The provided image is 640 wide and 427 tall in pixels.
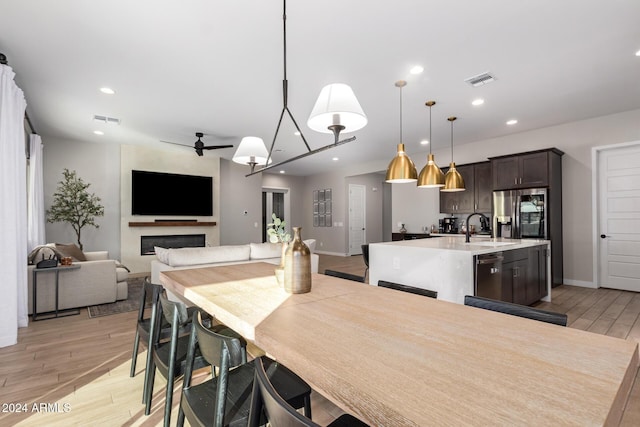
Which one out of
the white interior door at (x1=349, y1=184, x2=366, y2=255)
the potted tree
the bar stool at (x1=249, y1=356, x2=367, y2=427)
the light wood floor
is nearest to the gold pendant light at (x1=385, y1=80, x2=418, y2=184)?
the light wood floor

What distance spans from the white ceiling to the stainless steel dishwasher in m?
1.98

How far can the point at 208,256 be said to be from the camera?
3801mm

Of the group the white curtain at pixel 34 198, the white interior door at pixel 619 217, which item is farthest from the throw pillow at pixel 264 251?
the white interior door at pixel 619 217

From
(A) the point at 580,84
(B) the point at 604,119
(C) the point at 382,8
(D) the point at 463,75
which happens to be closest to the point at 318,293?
(C) the point at 382,8

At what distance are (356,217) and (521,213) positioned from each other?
4950 mm

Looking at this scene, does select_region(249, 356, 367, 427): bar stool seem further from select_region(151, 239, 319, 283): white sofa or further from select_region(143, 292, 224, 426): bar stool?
select_region(151, 239, 319, 283): white sofa

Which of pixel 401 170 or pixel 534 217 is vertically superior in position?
pixel 401 170

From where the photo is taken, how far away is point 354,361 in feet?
2.74

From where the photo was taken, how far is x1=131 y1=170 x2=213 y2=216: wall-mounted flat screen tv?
6664 millimetres

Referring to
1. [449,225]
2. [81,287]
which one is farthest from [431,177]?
[81,287]

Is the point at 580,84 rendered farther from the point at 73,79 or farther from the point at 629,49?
the point at 73,79

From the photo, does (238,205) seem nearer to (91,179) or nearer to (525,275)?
(91,179)

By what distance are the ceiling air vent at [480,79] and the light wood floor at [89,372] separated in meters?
2.83

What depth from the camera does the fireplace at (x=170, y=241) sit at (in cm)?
673
